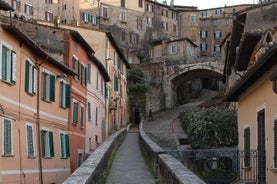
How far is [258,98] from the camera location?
14.9 meters

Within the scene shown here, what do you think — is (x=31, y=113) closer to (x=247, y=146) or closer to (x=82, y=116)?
(x=247, y=146)

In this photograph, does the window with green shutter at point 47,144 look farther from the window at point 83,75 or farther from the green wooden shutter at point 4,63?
the window at point 83,75

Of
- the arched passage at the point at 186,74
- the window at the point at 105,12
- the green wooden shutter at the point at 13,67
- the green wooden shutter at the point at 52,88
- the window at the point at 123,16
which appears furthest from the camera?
the window at the point at 123,16

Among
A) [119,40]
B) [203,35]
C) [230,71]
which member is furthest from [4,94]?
[203,35]

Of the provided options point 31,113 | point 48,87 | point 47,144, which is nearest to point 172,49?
point 48,87

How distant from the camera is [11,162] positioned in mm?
17094

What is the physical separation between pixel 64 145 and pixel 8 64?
29.0 feet

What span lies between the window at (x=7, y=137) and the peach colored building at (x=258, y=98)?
305 inches

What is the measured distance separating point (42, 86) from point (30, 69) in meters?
2.25

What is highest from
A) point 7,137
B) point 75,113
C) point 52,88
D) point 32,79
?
point 32,79

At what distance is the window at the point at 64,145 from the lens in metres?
24.6

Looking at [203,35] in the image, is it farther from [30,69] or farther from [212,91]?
[30,69]

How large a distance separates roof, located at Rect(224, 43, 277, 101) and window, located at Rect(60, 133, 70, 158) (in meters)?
9.85

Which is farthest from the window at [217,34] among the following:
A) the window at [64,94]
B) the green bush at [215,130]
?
the window at [64,94]
